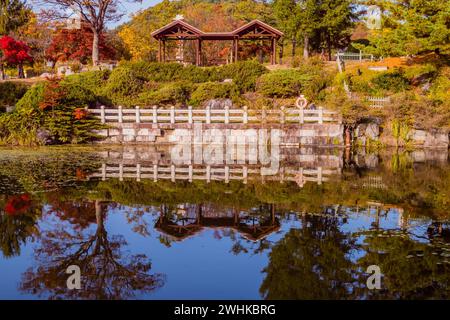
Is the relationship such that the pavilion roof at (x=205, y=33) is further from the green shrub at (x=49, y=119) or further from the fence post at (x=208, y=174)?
the fence post at (x=208, y=174)

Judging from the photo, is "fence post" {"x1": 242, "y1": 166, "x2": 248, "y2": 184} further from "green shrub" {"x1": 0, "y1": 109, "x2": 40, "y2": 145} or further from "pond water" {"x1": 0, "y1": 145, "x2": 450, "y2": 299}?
"green shrub" {"x1": 0, "y1": 109, "x2": 40, "y2": 145}

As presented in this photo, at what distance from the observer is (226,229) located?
1016 cm

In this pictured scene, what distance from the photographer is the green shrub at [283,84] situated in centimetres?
3084

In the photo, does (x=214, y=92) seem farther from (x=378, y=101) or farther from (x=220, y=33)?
(x=378, y=101)

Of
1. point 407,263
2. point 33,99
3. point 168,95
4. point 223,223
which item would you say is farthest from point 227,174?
point 168,95

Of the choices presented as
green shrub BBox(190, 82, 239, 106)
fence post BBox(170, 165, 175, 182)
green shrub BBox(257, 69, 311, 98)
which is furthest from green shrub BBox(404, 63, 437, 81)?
fence post BBox(170, 165, 175, 182)

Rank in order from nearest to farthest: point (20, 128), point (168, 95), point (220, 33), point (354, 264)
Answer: point (354, 264) → point (20, 128) → point (168, 95) → point (220, 33)

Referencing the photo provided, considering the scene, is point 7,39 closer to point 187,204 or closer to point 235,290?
point 187,204

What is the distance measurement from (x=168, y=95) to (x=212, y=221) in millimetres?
20119

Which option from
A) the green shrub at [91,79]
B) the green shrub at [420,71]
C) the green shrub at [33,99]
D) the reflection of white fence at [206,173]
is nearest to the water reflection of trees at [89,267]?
the reflection of white fence at [206,173]

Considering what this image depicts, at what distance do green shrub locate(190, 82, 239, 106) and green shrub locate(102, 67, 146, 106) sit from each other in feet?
11.8

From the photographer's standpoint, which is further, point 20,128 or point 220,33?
point 220,33

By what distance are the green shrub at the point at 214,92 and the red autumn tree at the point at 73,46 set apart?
1494cm

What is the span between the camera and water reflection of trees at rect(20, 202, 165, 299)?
23.7 ft
